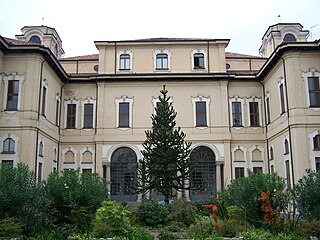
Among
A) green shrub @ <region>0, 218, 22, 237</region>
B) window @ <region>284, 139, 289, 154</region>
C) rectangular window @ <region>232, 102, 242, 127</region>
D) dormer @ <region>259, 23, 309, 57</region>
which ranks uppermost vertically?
dormer @ <region>259, 23, 309, 57</region>

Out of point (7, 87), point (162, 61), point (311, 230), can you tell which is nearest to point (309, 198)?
point (311, 230)

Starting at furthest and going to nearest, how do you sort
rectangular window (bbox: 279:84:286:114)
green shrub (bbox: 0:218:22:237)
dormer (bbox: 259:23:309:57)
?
1. dormer (bbox: 259:23:309:57)
2. rectangular window (bbox: 279:84:286:114)
3. green shrub (bbox: 0:218:22:237)

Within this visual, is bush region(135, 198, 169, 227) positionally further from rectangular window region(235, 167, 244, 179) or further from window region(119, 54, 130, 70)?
window region(119, 54, 130, 70)

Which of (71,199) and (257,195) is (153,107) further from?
(257,195)

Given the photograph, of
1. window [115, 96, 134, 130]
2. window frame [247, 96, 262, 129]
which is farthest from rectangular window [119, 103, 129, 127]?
window frame [247, 96, 262, 129]

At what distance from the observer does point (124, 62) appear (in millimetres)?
29312

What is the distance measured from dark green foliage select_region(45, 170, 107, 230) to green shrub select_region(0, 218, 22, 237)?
6.32 ft

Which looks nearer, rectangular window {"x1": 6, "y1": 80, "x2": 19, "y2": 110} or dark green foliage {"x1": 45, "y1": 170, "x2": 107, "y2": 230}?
dark green foliage {"x1": 45, "y1": 170, "x2": 107, "y2": 230}

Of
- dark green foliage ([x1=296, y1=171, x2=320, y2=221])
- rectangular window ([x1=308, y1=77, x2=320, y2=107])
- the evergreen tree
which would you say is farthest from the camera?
rectangular window ([x1=308, y1=77, x2=320, y2=107])

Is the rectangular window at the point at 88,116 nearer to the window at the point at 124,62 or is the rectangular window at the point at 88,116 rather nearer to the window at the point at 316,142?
the window at the point at 124,62

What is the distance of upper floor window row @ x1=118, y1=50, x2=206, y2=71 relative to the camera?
29203 mm

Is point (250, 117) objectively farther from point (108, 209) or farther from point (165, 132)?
point (108, 209)

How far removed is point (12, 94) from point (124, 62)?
931cm

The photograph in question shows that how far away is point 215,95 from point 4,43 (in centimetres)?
1466
